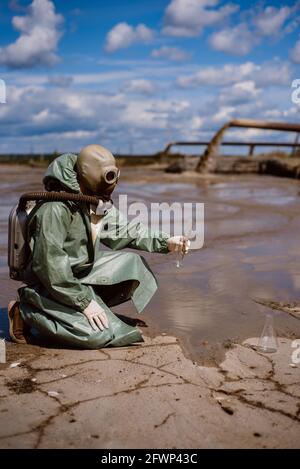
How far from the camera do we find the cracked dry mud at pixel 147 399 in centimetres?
242

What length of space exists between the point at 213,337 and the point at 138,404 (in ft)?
3.73

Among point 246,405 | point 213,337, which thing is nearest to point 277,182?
point 213,337

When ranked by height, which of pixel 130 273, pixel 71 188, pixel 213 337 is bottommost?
pixel 213 337

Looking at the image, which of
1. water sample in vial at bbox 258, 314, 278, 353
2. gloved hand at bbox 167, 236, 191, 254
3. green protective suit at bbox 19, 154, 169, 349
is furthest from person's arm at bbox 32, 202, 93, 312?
water sample in vial at bbox 258, 314, 278, 353

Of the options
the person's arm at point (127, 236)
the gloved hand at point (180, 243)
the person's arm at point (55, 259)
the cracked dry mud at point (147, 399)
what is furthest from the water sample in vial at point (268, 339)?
the person's arm at point (55, 259)

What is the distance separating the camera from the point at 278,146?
2119 centimetres

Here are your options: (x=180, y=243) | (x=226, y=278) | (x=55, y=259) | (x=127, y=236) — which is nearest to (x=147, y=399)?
(x=55, y=259)

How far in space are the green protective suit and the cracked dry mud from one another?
143mm

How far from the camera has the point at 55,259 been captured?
3.30 meters

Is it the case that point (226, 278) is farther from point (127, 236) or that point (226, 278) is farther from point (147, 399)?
point (147, 399)

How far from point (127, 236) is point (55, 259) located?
2.32ft

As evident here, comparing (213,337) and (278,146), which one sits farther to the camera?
(278,146)

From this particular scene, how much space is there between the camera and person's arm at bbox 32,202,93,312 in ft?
10.8
